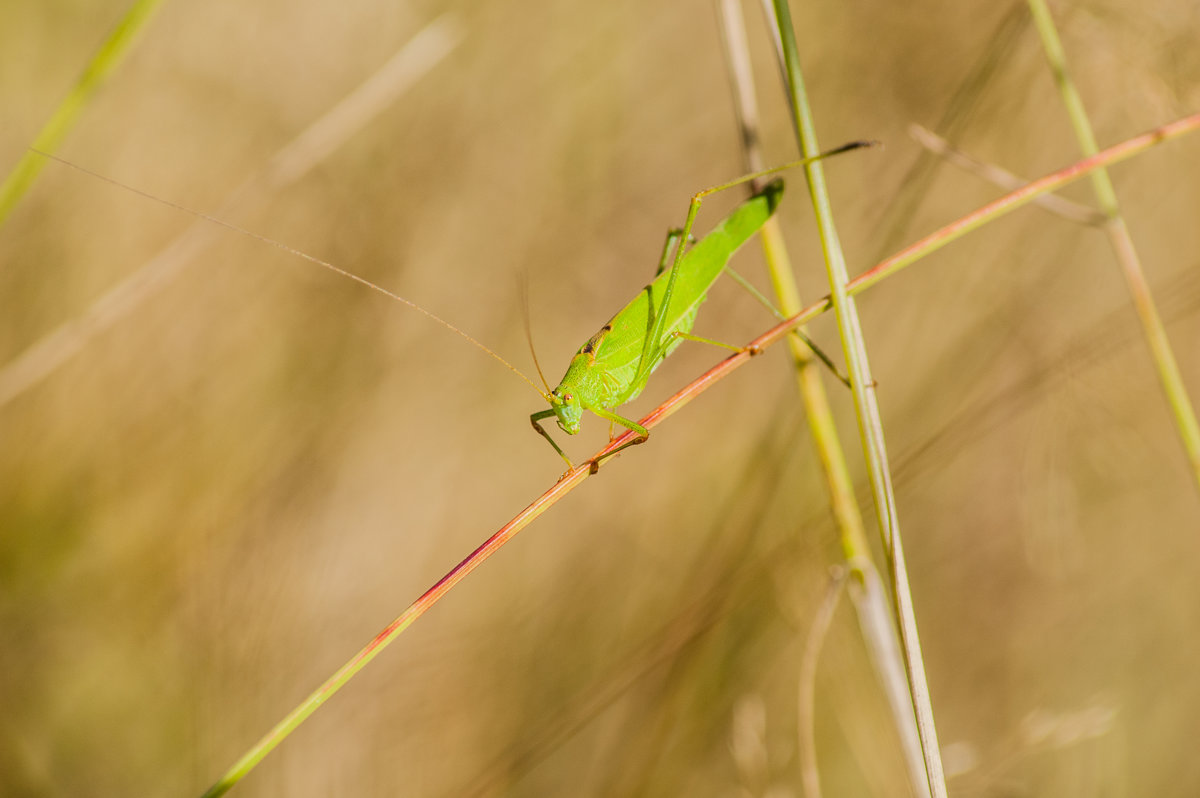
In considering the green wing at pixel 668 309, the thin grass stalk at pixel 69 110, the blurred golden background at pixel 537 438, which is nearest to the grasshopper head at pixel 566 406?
the green wing at pixel 668 309

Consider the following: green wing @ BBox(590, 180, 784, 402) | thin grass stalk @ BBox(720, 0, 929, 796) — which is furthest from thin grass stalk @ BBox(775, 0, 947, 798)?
green wing @ BBox(590, 180, 784, 402)

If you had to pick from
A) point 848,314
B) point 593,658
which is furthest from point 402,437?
point 848,314

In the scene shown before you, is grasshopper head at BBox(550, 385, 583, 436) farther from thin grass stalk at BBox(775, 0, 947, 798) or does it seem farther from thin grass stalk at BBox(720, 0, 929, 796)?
thin grass stalk at BBox(775, 0, 947, 798)

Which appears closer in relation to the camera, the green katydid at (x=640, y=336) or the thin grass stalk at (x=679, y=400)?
the thin grass stalk at (x=679, y=400)

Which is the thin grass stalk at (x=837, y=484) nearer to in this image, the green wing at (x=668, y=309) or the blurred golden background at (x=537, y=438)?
the green wing at (x=668, y=309)

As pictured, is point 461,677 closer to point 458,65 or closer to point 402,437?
point 402,437

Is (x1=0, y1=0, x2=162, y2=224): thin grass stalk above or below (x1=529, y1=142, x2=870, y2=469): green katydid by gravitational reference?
above

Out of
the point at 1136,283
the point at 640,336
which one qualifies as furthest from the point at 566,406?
the point at 1136,283
